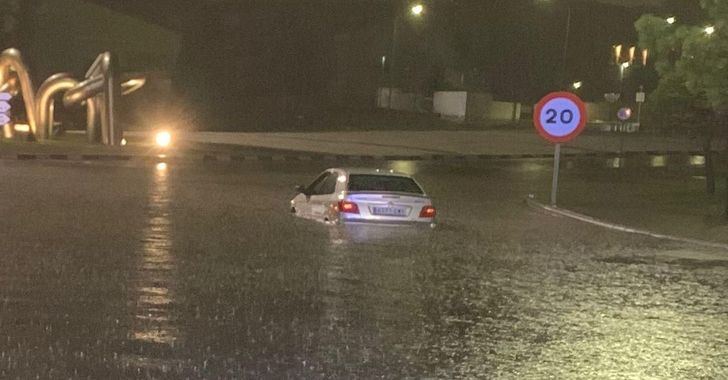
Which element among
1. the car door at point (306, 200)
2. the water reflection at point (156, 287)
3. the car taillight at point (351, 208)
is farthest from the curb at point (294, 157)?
the car taillight at point (351, 208)

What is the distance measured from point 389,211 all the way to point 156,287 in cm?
659

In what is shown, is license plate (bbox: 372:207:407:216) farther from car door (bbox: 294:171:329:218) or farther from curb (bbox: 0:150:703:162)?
curb (bbox: 0:150:703:162)

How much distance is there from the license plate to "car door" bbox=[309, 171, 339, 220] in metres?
0.74

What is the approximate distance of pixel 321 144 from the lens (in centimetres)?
5197

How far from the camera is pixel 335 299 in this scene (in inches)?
392

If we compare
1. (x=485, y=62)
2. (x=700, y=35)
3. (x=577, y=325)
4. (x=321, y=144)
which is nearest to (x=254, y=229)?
(x=577, y=325)

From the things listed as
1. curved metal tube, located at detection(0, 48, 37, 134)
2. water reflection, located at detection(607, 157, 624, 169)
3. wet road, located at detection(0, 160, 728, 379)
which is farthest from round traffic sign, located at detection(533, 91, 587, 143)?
curved metal tube, located at detection(0, 48, 37, 134)

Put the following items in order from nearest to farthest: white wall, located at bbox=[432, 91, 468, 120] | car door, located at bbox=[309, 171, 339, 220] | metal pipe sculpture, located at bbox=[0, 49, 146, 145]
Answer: car door, located at bbox=[309, 171, 339, 220]
metal pipe sculpture, located at bbox=[0, 49, 146, 145]
white wall, located at bbox=[432, 91, 468, 120]

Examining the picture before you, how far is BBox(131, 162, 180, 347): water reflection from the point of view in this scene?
318 inches

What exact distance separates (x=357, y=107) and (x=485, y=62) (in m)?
16.3

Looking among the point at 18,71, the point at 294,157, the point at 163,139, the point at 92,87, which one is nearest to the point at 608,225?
the point at 294,157

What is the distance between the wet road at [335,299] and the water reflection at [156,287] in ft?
0.11

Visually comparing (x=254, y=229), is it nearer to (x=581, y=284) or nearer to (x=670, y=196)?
(x=581, y=284)

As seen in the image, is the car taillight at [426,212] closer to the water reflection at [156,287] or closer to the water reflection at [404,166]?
the water reflection at [156,287]
